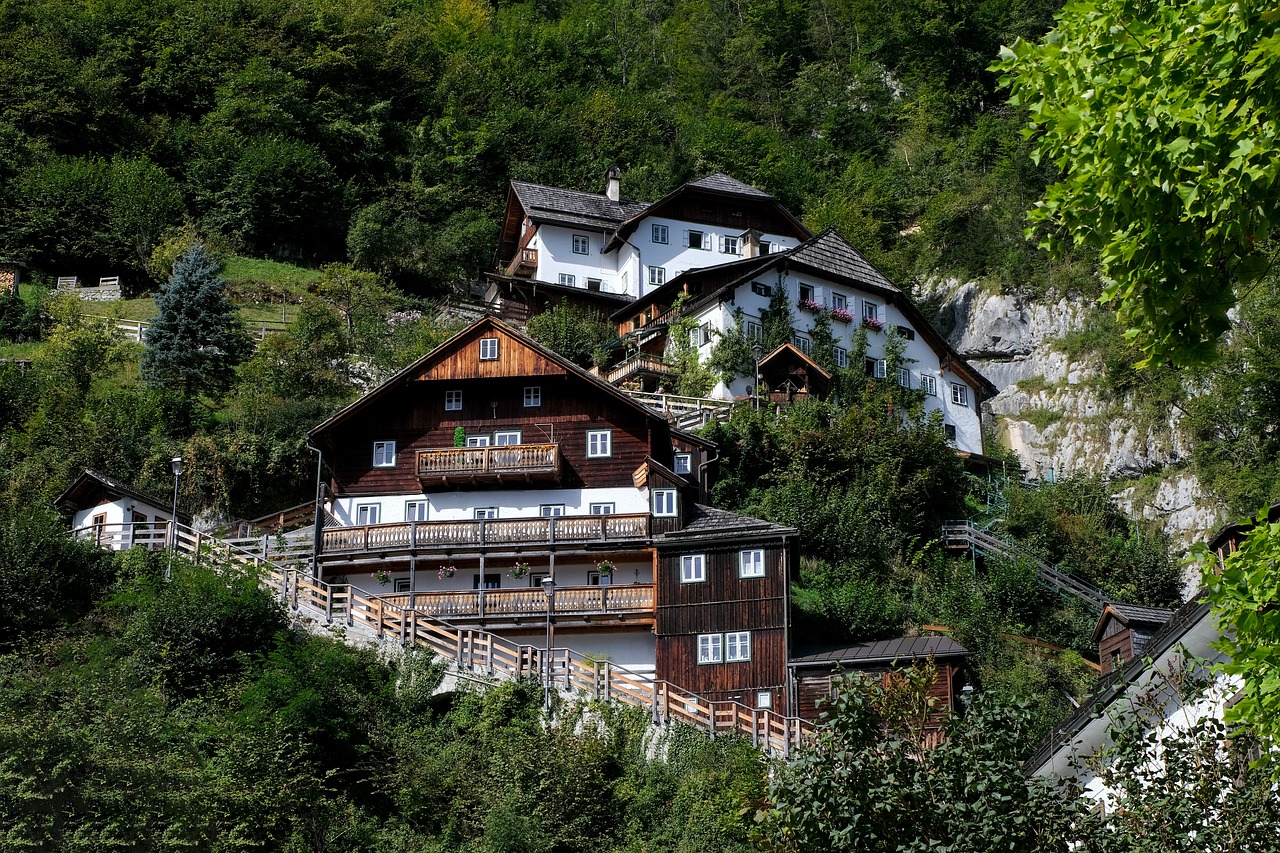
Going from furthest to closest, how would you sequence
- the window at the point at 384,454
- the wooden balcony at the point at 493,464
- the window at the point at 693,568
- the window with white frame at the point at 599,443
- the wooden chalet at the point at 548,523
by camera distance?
the window at the point at 384,454 → the window with white frame at the point at 599,443 → the wooden balcony at the point at 493,464 → the window at the point at 693,568 → the wooden chalet at the point at 548,523

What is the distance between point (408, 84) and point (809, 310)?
43.1 m

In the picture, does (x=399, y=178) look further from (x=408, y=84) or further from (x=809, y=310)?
(x=809, y=310)

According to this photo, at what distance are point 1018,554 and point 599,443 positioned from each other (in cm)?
1292

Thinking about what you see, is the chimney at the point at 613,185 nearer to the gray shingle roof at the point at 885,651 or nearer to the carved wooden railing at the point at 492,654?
the carved wooden railing at the point at 492,654

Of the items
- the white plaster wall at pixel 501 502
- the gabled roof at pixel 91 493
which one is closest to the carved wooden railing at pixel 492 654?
the gabled roof at pixel 91 493

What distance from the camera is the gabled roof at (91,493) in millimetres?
38281

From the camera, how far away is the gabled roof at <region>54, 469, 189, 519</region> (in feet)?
126

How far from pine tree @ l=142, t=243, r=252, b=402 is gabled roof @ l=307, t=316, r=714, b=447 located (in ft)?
38.9

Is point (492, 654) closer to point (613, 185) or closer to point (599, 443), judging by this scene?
point (599, 443)

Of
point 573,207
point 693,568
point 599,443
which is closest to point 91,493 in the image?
point 599,443

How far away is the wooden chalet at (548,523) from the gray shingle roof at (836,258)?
46.6 ft

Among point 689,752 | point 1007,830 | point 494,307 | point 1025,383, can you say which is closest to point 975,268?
point 1025,383

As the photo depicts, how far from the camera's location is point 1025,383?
2325 inches

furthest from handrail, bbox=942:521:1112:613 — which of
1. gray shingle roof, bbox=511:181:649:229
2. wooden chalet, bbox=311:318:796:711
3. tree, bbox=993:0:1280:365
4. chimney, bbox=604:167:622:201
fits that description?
tree, bbox=993:0:1280:365
